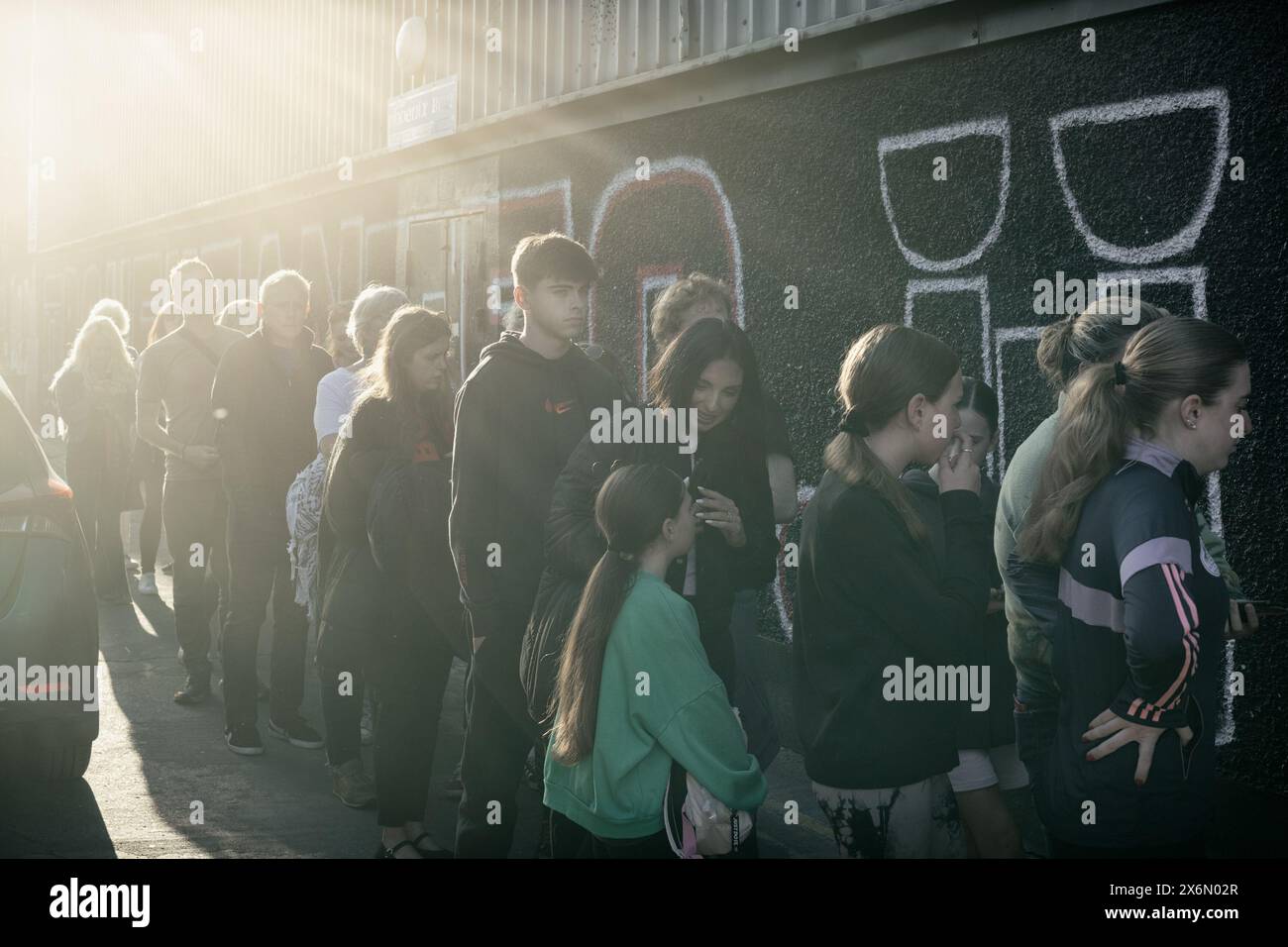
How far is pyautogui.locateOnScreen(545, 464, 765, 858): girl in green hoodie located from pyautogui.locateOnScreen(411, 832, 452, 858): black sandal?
1.55m

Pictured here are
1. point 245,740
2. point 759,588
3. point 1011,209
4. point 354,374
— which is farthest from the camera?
point 245,740

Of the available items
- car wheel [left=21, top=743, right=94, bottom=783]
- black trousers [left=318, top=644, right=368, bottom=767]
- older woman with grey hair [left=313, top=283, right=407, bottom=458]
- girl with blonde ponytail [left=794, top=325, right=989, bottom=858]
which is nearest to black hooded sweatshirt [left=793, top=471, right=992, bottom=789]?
girl with blonde ponytail [left=794, top=325, right=989, bottom=858]

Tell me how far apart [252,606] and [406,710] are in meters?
1.90

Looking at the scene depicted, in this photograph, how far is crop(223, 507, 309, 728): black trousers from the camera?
249 inches

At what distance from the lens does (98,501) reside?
384 inches

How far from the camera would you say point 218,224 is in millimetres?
17422

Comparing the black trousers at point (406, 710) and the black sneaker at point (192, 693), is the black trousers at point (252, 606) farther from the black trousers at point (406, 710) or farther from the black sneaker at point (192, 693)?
the black trousers at point (406, 710)

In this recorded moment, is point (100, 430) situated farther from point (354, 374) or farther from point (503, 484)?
point (503, 484)

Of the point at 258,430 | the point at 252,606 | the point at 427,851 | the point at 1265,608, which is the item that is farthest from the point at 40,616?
the point at 1265,608

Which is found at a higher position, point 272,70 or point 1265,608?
point 272,70

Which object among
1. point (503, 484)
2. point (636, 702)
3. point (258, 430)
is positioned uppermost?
point (258, 430)

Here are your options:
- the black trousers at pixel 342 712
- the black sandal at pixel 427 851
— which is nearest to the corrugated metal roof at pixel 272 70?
the black trousers at pixel 342 712

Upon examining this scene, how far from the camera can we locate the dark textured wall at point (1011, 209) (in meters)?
4.80

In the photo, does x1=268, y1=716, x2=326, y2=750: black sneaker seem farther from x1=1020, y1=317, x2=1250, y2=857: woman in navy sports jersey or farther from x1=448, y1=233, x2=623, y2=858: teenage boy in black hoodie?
x1=1020, y1=317, x2=1250, y2=857: woman in navy sports jersey
